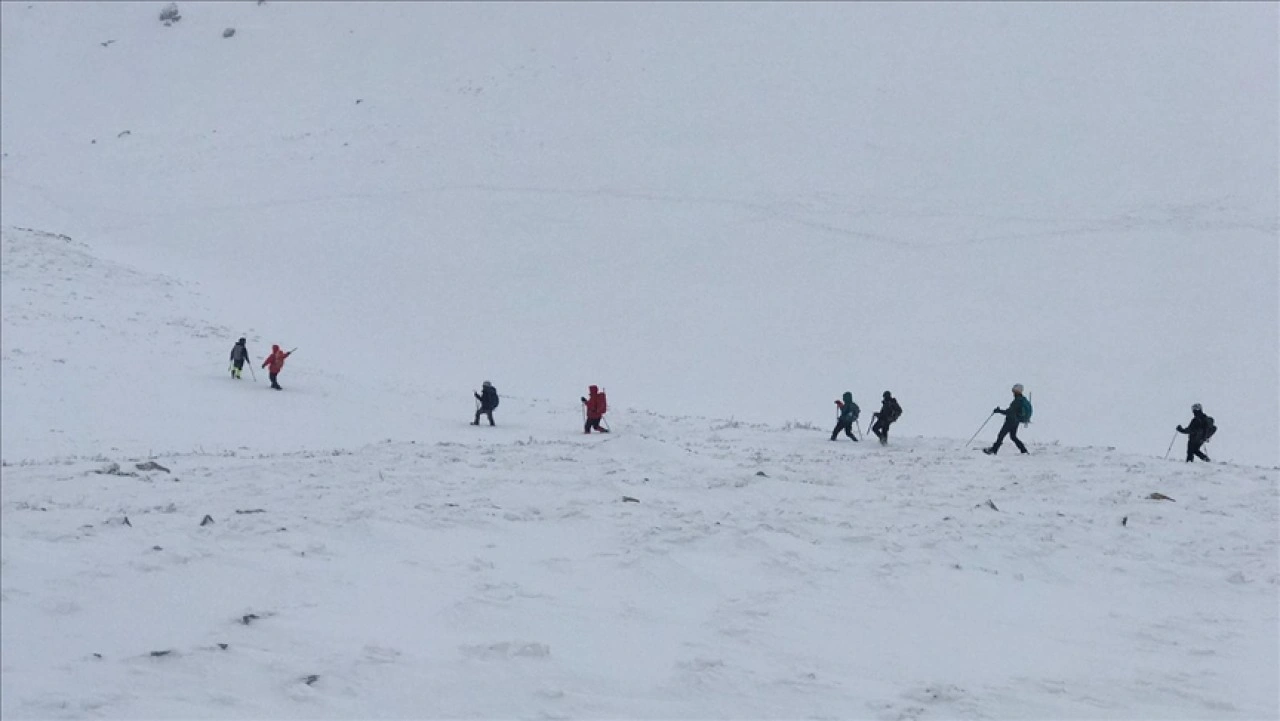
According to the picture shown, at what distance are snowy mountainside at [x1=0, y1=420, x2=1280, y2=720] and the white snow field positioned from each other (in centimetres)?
5

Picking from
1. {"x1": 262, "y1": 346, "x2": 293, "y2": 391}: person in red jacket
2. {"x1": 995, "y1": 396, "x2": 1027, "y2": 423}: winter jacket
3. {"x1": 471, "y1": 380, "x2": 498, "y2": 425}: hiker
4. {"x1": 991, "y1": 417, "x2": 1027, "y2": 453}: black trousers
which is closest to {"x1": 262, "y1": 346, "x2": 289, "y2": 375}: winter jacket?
{"x1": 262, "y1": 346, "x2": 293, "y2": 391}: person in red jacket

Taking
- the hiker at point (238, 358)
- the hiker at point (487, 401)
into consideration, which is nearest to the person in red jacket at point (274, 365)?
the hiker at point (238, 358)

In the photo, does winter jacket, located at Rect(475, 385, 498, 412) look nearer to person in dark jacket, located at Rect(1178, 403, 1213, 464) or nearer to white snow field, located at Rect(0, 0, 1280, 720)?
white snow field, located at Rect(0, 0, 1280, 720)

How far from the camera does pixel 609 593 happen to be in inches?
383

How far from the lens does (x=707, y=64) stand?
184ft

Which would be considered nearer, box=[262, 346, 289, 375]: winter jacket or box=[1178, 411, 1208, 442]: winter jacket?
box=[1178, 411, 1208, 442]: winter jacket

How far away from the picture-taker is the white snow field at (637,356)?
8258 mm

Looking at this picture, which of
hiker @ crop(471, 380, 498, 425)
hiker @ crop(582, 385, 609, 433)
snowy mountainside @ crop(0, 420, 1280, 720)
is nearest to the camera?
snowy mountainside @ crop(0, 420, 1280, 720)

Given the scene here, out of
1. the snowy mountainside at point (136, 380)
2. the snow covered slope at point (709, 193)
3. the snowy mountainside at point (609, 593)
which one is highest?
the snow covered slope at point (709, 193)

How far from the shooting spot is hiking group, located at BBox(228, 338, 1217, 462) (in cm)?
Answer: 1800

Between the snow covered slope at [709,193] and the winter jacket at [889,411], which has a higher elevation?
the snow covered slope at [709,193]

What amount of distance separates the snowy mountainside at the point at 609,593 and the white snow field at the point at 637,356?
0.16 feet

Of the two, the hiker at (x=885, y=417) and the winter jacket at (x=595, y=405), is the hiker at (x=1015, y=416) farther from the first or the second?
the winter jacket at (x=595, y=405)

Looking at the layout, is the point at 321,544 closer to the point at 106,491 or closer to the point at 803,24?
the point at 106,491
